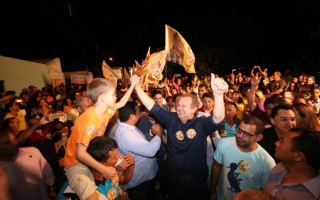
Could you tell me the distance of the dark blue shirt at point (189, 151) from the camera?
300 cm

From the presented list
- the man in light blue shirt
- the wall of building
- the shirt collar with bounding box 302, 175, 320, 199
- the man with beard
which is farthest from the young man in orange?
the wall of building

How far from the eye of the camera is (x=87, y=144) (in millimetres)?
2381

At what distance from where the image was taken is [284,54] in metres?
19.4

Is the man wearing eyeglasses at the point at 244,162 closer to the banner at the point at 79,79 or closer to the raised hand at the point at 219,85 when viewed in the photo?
the raised hand at the point at 219,85

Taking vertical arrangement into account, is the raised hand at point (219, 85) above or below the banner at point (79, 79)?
above

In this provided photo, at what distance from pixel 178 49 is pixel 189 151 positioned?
257 cm

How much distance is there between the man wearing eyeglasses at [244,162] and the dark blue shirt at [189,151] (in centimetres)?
31

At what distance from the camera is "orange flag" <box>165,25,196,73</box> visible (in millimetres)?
4496

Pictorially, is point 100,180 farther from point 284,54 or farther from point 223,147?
point 284,54

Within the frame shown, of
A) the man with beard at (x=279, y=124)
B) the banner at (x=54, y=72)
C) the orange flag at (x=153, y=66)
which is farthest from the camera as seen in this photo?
the banner at (x=54, y=72)

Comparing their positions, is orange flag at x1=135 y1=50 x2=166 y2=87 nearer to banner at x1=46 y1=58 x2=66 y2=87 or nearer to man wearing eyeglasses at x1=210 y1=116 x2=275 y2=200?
man wearing eyeglasses at x1=210 y1=116 x2=275 y2=200

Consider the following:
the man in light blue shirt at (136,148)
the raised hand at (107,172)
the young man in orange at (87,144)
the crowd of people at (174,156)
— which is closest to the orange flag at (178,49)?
the crowd of people at (174,156)

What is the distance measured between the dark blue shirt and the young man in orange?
1.13m

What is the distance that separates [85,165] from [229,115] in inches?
120
